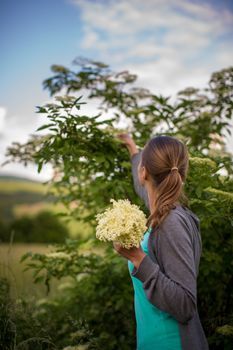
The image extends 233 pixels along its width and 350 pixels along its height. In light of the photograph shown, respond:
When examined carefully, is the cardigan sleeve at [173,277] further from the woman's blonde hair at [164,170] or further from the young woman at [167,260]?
the woman's blonde hair at [164,170]

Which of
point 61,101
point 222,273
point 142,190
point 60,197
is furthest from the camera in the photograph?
point 60,197

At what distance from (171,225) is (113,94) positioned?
275 centimetres

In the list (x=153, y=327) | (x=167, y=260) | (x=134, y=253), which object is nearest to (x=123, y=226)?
(x=134, y=253)

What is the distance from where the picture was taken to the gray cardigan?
1.82 metres

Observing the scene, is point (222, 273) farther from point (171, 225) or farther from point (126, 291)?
point (171, 225)

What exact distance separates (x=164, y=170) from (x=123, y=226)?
1.45 ft

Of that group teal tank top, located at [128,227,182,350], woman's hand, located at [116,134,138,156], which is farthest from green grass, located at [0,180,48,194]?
teal tank top, located at [128,227,182,350]

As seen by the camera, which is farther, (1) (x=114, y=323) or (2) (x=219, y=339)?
(1) (x=114, y=323)

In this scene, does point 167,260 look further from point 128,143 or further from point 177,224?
point 128,143

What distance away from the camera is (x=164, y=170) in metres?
2.10

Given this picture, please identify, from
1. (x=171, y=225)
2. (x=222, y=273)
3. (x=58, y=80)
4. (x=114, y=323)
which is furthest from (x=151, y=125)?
(x=171, y=225)

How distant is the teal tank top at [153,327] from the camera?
1992mm

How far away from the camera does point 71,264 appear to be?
3.80 m

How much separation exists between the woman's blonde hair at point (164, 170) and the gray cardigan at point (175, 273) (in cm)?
7
